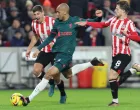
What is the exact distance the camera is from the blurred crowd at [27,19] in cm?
2247

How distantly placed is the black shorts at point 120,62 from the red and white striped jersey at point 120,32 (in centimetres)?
9

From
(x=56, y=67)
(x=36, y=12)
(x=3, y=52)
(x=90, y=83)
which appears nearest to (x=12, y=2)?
(x=3, y=52)

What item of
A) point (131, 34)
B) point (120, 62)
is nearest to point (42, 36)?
point (120, 62)

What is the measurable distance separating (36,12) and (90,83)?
7562 millimetres

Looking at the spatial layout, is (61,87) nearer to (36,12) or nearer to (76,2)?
(36,12)

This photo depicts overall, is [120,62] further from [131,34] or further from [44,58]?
[44,58]

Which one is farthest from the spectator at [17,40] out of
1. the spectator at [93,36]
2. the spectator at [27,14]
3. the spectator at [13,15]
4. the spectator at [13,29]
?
the spectator at [93,36]

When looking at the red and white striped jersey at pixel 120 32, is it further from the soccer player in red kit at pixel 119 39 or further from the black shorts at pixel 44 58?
the black shorts at pixel 44 58

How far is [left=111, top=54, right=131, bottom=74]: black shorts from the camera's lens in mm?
13711

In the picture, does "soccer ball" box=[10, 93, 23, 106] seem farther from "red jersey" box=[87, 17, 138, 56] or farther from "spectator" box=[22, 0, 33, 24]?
"spectator" box=[22, 0, 33, 24]

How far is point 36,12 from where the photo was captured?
49.8 feet

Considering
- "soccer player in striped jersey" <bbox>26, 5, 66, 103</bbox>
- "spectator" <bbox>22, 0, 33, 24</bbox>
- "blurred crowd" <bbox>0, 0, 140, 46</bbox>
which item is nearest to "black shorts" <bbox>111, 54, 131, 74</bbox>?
"soccer player in striped jersey" <bbox>26, 5, 66, 103</bbox>

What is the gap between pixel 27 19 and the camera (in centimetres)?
2350

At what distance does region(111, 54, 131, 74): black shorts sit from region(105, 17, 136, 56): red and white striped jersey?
0.09 meters
